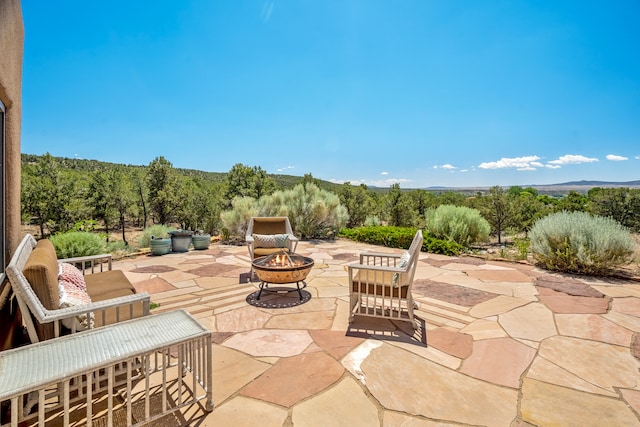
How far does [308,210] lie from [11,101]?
312 inches

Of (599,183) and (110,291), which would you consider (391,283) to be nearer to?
(110,291)

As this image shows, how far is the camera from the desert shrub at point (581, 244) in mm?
5020

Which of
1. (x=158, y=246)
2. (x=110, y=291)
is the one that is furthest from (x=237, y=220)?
(x=110, y=291)

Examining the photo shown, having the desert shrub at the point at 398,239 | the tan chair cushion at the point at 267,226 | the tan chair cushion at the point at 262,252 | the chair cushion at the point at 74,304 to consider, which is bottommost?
the desert shrub at the point at 398,239

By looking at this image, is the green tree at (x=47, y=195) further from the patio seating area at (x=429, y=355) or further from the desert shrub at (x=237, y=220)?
the patio seating area at (x=429, y=355)

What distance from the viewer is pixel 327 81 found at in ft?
30.4

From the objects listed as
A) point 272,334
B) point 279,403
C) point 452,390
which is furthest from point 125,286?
point 452,390

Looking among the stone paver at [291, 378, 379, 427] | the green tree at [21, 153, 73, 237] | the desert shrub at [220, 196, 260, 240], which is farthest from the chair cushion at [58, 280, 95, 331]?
the green tree at [21, 153, 73, 237]

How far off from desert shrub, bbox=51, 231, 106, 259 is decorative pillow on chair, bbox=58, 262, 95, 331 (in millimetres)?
3517

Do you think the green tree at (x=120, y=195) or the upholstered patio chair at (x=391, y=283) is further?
the green tree at (x=120, y=195)

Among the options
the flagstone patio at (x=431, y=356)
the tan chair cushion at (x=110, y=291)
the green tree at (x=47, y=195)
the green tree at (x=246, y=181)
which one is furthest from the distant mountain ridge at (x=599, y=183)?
the green tree at (x=47, y=195)

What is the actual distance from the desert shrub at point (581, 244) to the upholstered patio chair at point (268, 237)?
17.1ft

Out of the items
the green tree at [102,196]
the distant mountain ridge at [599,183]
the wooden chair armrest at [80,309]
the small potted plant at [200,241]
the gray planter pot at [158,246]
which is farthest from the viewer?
the distant mountain ridge at [599,183]

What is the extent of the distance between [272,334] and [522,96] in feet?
38.1
